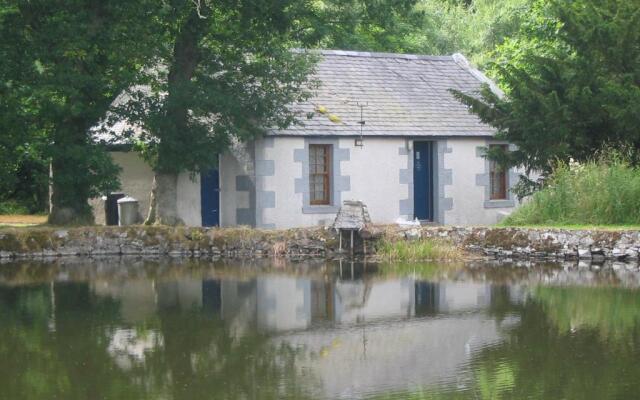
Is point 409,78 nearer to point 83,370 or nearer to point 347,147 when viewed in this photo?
point 347,147

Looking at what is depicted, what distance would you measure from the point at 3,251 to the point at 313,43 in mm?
8138

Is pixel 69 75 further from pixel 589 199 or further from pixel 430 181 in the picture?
pixel 589 199

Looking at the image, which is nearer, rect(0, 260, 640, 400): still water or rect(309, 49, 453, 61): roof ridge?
rect(0, 260, 640, 400): still water

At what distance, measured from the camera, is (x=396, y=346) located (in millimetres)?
11078

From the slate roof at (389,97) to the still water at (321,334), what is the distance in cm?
769

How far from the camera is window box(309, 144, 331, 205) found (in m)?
25.5

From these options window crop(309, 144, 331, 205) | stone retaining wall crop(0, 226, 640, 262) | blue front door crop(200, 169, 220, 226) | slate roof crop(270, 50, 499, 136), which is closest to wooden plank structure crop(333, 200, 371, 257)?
stone retaining wall crop(0, 226, 640, 262)

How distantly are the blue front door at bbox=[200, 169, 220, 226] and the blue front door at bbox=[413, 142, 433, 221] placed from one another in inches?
197

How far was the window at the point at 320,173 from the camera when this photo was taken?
25500mm

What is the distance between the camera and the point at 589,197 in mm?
20984

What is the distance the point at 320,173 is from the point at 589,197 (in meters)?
7.03

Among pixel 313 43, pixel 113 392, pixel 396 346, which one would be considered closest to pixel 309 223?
pixel 313 43

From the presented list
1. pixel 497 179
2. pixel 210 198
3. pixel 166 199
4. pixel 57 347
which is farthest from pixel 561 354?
pixel 497 179

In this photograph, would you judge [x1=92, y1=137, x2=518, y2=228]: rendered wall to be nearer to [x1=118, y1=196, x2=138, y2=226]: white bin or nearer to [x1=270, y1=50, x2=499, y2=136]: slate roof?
[x1=270, y1=50, x2=499, y2=136]: slate roof
